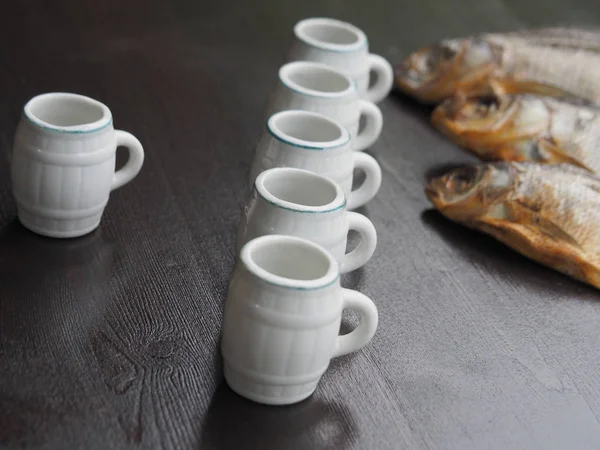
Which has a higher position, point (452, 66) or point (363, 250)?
point (363, 250)

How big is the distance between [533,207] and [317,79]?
0.34 m

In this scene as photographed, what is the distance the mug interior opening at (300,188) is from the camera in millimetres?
1009

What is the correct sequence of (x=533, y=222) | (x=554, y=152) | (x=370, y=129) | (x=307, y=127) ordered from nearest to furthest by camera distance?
(x=307, y=127) < (x=533, y=222) < (x=370, y=129) < (x=554, y=152)

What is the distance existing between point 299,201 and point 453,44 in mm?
911

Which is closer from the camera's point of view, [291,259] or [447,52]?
[291,259]

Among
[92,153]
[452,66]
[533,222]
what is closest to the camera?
[92,153]

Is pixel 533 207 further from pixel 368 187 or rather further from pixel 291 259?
pixel 291 259

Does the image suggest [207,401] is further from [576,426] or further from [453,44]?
[453,44]

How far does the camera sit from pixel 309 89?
4.46ft

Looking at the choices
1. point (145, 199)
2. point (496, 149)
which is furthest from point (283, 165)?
point (496, 149)

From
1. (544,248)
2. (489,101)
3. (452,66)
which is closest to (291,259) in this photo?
(544,248)

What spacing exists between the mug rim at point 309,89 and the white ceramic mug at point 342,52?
1.7 inches

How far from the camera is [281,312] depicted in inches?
32.2

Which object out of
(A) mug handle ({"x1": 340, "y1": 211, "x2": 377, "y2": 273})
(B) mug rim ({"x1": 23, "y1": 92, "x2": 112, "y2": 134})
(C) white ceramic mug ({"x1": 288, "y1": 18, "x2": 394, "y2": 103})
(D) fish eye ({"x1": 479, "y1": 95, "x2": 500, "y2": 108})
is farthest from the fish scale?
(B) mug rim ({"x1": 23, "y1": 92, "x2": 112, "y2": 134})
